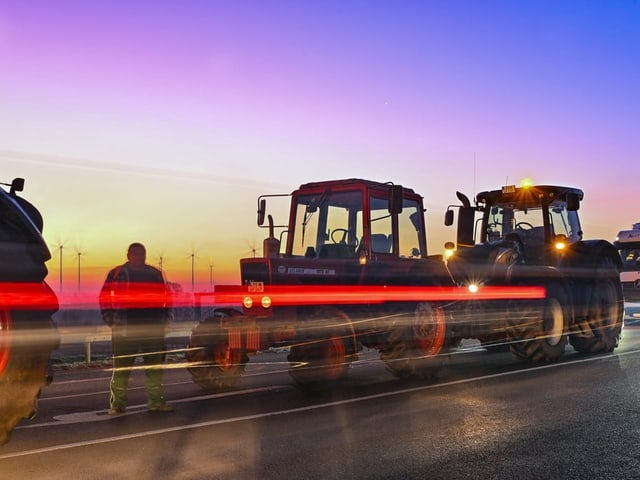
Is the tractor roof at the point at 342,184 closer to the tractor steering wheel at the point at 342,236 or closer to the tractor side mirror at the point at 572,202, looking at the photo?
the tractor steering wheel at the point at 342,236

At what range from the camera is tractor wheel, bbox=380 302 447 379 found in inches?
421

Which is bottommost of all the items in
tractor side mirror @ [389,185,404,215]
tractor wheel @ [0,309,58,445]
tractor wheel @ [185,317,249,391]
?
tractor wheel @ [185,317,249,391]

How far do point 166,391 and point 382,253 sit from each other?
3.68 meters

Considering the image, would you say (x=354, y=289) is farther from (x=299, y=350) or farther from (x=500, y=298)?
(x=500, y=298)

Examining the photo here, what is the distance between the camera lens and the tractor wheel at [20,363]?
383cm

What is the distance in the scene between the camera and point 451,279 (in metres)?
12.1

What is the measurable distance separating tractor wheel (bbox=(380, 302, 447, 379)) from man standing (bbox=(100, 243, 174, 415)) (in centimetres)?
372

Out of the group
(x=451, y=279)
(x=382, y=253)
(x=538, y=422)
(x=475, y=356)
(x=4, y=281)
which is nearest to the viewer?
(x=4, y=281)

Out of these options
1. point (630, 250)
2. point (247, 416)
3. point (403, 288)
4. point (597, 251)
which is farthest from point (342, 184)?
point (630, 250)

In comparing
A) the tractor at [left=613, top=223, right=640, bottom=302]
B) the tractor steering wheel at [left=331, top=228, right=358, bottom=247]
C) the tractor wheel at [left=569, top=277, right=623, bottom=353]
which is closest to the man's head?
the tractor steering wheel at [left=331, top=228, right=358, bottom=247]

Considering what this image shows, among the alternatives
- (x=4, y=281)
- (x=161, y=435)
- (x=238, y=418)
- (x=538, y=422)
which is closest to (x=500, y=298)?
(x=538, y=422)

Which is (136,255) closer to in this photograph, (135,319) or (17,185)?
(135,319)

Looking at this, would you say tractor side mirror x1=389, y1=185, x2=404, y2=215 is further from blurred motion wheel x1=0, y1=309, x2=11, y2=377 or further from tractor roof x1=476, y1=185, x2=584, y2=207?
blurred motion wheel x1=0, y1=309, x2=11, y2=377

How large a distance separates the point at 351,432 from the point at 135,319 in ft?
9.16
